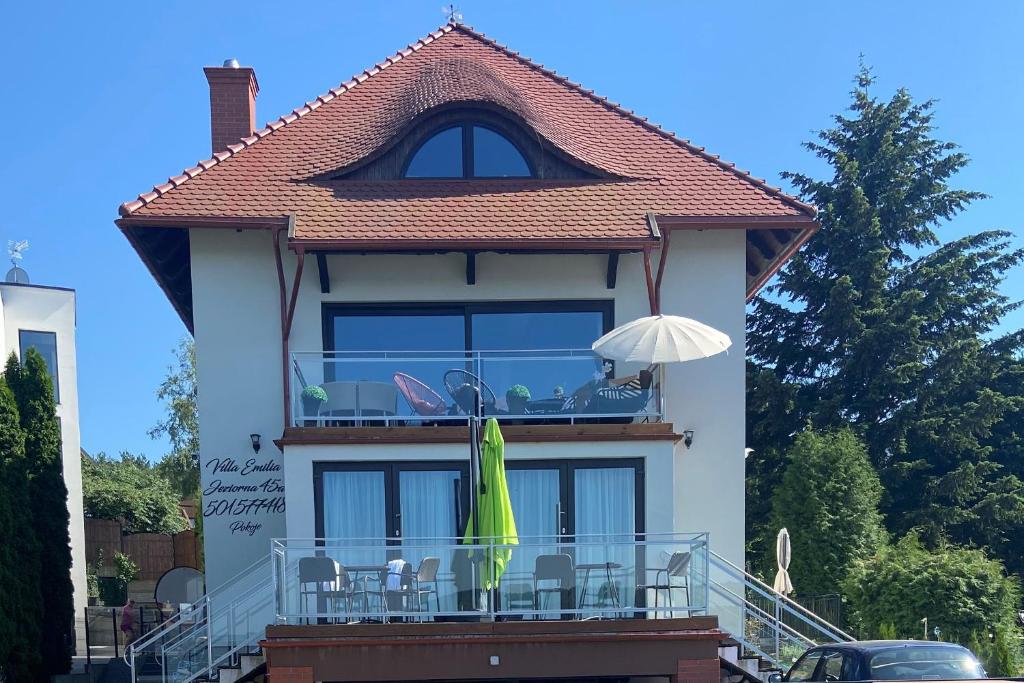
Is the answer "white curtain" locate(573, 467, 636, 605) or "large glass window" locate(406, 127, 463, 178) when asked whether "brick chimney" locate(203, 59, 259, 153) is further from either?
"white curtain" locate(573, 467, 636, 605)

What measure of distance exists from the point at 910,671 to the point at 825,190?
72.1ft

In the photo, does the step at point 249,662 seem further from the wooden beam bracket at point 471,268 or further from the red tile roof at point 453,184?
the wooden beam bracket at point 471,268

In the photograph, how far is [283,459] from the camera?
13969 mm

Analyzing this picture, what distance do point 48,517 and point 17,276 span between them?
1038 centimetres

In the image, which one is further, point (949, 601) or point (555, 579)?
point (949, 601)

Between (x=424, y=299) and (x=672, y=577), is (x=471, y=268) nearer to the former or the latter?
(x=424, y=299)

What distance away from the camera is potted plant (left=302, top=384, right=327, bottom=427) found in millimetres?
14039

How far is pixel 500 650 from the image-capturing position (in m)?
12.3

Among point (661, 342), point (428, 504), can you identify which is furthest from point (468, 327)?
point (661, 342)

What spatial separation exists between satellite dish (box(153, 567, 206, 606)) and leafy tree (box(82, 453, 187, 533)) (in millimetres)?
18089

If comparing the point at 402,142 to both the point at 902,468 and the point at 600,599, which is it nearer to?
the point at 600,599

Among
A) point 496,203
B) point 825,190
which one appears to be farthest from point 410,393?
point 825,190

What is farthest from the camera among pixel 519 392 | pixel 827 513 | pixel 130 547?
pixel 130 547

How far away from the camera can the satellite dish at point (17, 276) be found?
2583 centimetres
